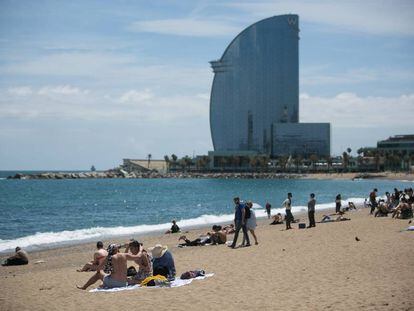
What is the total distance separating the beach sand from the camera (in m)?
9.25

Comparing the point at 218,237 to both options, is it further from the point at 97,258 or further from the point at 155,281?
the point at 155,281

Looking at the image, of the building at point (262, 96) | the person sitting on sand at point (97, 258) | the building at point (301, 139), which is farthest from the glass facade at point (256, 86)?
the person sitting on sand at point (97, 258)

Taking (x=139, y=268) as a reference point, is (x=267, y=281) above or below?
below

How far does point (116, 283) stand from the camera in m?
11.1

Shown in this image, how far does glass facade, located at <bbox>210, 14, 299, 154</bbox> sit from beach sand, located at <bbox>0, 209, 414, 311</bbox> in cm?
16274

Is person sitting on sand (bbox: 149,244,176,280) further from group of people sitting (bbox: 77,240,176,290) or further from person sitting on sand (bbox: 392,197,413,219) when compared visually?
person sitting on sand (bbox: 392,197,413,219)

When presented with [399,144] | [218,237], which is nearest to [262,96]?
[399,144]

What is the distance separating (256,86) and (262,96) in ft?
12.0

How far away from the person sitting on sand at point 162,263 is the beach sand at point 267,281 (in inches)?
25.3

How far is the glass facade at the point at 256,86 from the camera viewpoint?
18038 centimetres

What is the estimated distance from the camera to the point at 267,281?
1106 centimetres

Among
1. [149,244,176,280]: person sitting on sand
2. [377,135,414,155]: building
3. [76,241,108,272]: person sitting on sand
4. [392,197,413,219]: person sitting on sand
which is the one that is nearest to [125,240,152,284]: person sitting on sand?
[149,244,176,280]: person sitting on sand

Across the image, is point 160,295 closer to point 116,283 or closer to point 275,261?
point 116,283

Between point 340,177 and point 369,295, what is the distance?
14737 cm
